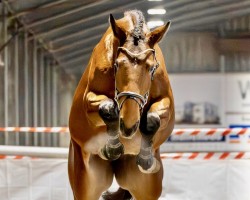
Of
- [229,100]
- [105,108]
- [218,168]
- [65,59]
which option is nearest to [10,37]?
[65,59]

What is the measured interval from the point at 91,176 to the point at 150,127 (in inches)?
33.1

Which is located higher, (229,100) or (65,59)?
(65,59)

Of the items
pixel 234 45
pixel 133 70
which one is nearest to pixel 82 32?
pixel 234 45

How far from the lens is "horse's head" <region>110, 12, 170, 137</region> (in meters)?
3.24

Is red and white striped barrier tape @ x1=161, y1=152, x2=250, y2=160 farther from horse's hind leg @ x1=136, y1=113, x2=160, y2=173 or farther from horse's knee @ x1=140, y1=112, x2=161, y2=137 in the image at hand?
horse's knee @ x1=140, y1=112, x2=161, y2=137

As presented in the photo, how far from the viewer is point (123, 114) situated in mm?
3252

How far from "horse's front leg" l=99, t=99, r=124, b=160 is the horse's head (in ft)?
0.45

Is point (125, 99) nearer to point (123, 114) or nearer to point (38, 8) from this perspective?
point (123, 114)

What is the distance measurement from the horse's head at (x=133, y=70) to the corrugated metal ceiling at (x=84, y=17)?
15.3 ft

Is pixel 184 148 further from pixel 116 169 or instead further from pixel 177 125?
pixel 116 169

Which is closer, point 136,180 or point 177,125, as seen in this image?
point 136,180

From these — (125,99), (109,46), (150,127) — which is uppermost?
(109,46)

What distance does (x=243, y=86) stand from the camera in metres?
9.84

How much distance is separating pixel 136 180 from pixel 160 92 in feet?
2.27
